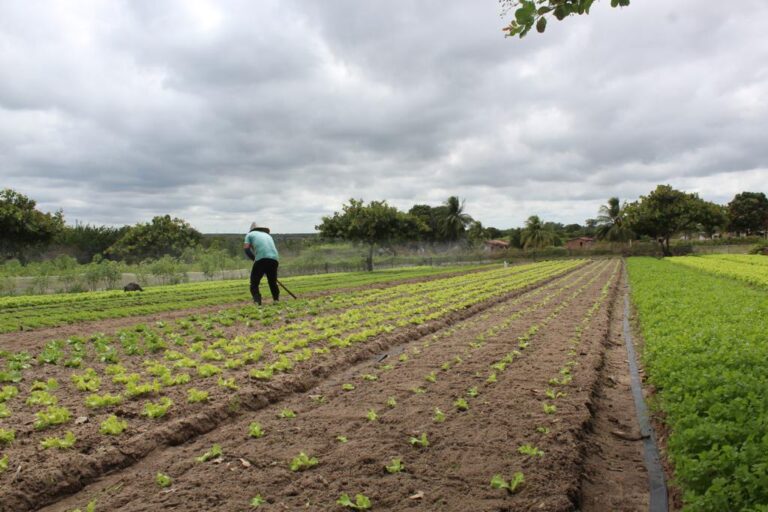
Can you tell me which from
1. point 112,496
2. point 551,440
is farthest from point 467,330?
point 112,496

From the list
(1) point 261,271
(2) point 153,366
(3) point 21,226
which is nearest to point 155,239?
(3) point 21,226

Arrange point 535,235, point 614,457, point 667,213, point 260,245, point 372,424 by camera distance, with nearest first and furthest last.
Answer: point 614,457 < point 372,424 < point 260,245 < point 667,213 < point 535,235

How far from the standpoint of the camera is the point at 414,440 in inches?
179

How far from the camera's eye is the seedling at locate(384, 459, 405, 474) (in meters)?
4.03

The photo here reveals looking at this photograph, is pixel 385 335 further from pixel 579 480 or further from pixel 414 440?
pixel 579 480

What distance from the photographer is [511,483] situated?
3.80 metres

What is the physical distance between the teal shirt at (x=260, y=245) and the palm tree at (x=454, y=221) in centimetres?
7222

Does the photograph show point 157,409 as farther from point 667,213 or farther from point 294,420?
point 667,213

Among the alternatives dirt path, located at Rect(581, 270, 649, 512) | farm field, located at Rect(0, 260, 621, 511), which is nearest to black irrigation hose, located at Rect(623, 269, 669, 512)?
dirt path, located at Rect(581, 270, 649, 512)

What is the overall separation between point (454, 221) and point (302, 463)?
81126 mm

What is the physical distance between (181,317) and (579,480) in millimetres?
10608

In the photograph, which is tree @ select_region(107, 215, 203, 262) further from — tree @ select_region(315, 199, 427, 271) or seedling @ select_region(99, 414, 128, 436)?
seedling @ select_region(99, 414, 128, 436)

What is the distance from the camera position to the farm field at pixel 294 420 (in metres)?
3.80

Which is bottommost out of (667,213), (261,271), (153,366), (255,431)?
(255,431)
